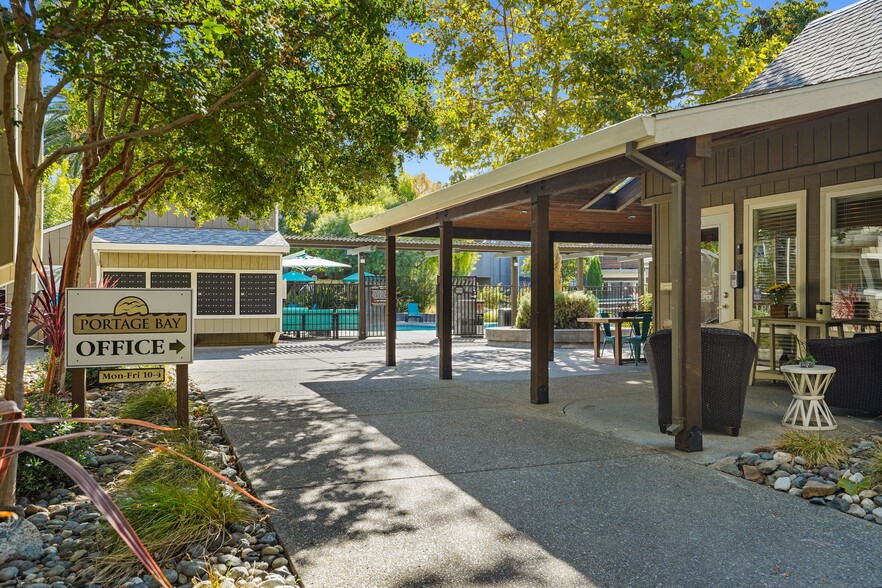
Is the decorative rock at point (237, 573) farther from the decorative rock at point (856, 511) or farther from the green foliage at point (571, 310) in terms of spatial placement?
the green foliage at point (571, 310)

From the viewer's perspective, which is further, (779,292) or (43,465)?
(779,292)

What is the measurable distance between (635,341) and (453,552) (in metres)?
8.21

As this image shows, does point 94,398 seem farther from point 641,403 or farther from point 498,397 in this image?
point 641,403

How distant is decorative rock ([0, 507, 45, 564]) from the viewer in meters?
2.83

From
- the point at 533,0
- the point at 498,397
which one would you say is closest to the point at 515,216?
the point at 498,397

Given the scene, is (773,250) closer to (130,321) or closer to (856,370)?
(856,370)

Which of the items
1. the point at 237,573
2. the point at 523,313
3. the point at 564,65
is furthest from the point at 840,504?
the point at 523,313

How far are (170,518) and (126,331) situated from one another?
9.11 feet

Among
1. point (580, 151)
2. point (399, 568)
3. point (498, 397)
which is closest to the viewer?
point (399, 568)

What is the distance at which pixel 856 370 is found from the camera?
18.2 ft

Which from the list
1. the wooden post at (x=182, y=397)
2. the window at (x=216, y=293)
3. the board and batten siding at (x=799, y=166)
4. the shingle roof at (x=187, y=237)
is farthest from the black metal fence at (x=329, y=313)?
the wooden post at (x=182, y=397)

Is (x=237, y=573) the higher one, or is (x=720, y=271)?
(x=720, y=271)

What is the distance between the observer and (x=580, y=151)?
5.15 m

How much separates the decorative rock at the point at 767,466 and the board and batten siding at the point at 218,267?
12633 millimetres
